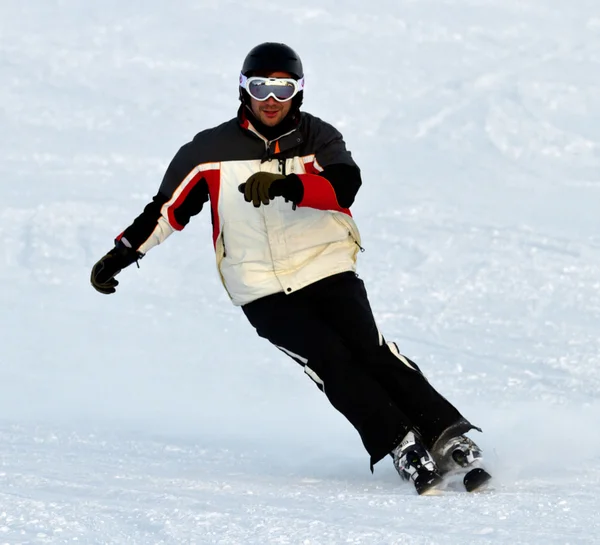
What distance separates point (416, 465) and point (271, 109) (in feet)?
4.72

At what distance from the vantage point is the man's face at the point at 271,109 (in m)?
4.08

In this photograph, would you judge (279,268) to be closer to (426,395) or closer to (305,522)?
(426,395)

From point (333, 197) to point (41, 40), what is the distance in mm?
8047

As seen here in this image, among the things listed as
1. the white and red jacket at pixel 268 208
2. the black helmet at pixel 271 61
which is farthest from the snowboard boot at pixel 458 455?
the black helmet at pixel 271 61

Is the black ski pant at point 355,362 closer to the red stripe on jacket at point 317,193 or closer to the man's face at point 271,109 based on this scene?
the red stripe on jacket at point 317,193

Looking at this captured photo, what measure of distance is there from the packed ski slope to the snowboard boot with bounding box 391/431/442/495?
0.08 m

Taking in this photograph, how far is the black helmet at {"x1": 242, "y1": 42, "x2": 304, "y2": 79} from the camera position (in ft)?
13.4

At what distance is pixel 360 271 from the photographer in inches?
301

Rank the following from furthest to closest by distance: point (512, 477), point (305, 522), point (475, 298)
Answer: point (475, 298) < point (512, 477) < point (305, 522)

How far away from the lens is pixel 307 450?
5004 mm

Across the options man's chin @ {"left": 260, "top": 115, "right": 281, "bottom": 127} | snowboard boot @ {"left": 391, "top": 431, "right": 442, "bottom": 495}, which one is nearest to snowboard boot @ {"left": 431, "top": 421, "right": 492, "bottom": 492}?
snowboard boot @ {"left": 391, "top": 431, "right": 442, "bottom": 495}

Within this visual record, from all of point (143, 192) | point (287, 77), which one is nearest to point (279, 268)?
point (287, 77)

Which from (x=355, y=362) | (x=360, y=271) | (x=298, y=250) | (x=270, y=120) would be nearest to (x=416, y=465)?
(x=355, y=362)

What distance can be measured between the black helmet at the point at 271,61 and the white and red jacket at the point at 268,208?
20cm
